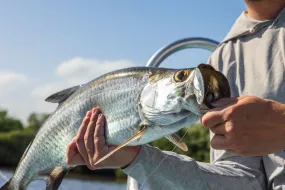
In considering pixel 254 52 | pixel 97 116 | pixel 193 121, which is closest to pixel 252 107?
pixel 193 121

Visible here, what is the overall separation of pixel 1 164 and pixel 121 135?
1391 inches

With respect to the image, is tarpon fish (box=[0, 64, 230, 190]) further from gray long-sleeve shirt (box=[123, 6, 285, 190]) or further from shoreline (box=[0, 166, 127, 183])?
shoreline (box=[0, 166, 127, 183])

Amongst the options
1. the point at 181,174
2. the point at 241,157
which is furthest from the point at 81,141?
the point at 241,157

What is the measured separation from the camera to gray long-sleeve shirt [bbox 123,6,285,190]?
2869 mm

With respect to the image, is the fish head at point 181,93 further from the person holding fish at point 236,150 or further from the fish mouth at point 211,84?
the person holding fish at point 236,150

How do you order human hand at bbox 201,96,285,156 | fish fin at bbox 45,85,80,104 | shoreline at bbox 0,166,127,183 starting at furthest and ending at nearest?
shoreline at bbox 0,166,127,183, fish fin at bbox 45,85,80,104, human hand at bbox 201,96,285,156

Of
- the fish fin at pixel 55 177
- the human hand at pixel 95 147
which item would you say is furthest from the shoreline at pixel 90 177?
the human hand at pixel 95 147

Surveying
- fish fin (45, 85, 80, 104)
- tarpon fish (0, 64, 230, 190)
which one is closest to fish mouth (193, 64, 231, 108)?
tarpon fish (0, 64, 230, 190)

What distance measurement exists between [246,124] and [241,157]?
135cm

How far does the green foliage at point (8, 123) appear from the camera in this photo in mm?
49875

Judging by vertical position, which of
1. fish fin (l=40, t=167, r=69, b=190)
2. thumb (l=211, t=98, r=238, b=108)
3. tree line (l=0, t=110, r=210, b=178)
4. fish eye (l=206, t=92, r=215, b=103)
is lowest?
tree line (l=0, t=110, r=210, b=178)

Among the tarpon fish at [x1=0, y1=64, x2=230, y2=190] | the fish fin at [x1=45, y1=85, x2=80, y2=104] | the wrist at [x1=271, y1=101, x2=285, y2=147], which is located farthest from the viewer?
the fish fin at [x1=45, y1=85, x2=80, y2=104]

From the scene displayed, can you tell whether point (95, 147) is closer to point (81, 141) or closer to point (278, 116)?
point (81, 141)

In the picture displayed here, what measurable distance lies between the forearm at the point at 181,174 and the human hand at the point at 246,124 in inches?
32.0
